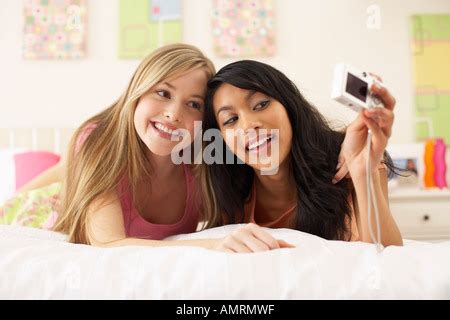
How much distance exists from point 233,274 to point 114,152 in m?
0.66

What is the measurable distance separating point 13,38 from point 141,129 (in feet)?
5.71

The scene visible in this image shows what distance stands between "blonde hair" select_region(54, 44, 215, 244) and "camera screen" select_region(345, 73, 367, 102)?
56cm

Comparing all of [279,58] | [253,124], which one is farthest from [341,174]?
[279,58]

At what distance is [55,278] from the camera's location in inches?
23.2

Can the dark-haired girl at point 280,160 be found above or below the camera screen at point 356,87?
below

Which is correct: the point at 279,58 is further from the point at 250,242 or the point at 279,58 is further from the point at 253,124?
the point at 250,242

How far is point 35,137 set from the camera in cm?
231

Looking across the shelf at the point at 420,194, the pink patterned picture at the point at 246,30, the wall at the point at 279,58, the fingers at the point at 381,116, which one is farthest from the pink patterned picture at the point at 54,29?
the fingers at the point at 381,116

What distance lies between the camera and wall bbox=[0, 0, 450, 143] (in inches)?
93.3

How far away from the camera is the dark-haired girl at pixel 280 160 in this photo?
1022mm

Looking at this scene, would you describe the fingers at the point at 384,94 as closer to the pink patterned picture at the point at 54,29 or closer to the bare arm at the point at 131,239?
the bare arm at the point at 131,239

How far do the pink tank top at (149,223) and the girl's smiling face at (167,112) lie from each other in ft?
0.45

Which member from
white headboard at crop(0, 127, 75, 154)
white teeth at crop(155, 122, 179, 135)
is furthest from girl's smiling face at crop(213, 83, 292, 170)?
white headboard at crop(0, 127, 75, 154)

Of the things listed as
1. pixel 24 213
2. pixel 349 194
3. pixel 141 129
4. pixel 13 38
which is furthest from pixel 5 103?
pixel 349 194
